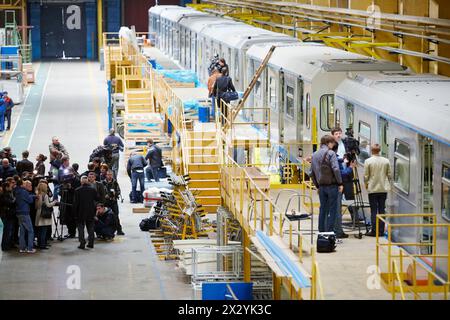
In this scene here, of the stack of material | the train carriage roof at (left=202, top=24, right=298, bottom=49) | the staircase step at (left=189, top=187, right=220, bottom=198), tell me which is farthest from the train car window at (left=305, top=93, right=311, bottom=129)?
the stack of material

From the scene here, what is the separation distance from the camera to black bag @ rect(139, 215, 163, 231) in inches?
1139

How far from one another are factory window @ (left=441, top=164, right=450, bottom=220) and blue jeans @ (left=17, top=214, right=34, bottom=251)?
1144 centimetres

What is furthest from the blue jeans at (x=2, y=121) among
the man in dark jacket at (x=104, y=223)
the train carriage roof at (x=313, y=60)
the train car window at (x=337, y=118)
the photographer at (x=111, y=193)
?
the train car window at (x=337, y=118)

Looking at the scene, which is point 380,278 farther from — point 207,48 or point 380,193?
point 207,48

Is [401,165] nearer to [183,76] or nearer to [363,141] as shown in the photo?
[363,141]

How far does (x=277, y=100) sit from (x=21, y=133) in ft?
62.2

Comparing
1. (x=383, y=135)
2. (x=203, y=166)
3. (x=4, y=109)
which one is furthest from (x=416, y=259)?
(x=4, y=109)

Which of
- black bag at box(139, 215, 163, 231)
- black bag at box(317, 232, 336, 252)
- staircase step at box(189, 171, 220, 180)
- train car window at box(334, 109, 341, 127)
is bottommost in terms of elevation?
black bag at box(139, 215, 163, 231)

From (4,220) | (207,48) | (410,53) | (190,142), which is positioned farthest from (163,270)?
(207,48)

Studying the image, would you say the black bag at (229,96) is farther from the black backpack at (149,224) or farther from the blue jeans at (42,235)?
the blue jeans at (42,235)

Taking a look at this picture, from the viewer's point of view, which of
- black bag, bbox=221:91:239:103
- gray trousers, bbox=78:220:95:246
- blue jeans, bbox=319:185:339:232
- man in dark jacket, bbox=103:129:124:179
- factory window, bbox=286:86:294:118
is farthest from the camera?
man in dark jacket, bbox=103:129:124:179

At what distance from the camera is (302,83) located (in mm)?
26453

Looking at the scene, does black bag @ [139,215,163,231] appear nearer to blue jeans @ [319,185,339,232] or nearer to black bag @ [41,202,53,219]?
black bag @ [41,202,53,219]

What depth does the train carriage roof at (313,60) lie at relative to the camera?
2478 cm
